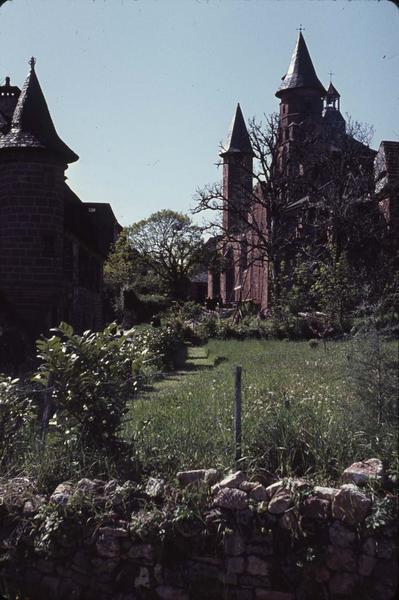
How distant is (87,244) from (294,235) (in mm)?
2756

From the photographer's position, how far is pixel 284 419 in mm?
6059

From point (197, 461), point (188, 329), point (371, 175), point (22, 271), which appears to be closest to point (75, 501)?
point (197, 461)

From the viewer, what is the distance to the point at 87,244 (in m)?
8.79

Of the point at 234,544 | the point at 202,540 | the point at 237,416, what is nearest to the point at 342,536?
the point at 234,544

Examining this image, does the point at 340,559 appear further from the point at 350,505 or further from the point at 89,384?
the point at 89,384

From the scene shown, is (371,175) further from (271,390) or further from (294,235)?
(271,390)

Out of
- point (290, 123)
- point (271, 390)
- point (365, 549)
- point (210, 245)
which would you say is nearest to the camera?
point (365, 549)

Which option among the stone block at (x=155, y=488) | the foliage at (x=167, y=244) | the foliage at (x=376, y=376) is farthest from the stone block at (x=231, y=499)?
the foliage at (x=167, y=244)

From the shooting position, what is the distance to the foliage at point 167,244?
8.00 metres

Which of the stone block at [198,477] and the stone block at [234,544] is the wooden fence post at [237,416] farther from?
the stone block at [234,544]

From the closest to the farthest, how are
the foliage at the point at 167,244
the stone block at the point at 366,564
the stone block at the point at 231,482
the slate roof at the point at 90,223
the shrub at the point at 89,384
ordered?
the stone block at the point at 366,564 → the stone block at the point at 231,482 → the shrub at the point at 89,384 → the foliage at the point at 167,244 → the slate roof at the point at 90,223

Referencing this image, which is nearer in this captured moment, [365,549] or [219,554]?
[365,549]

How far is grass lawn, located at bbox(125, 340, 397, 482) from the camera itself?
5590mm

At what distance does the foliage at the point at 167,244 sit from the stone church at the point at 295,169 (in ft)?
1.31
